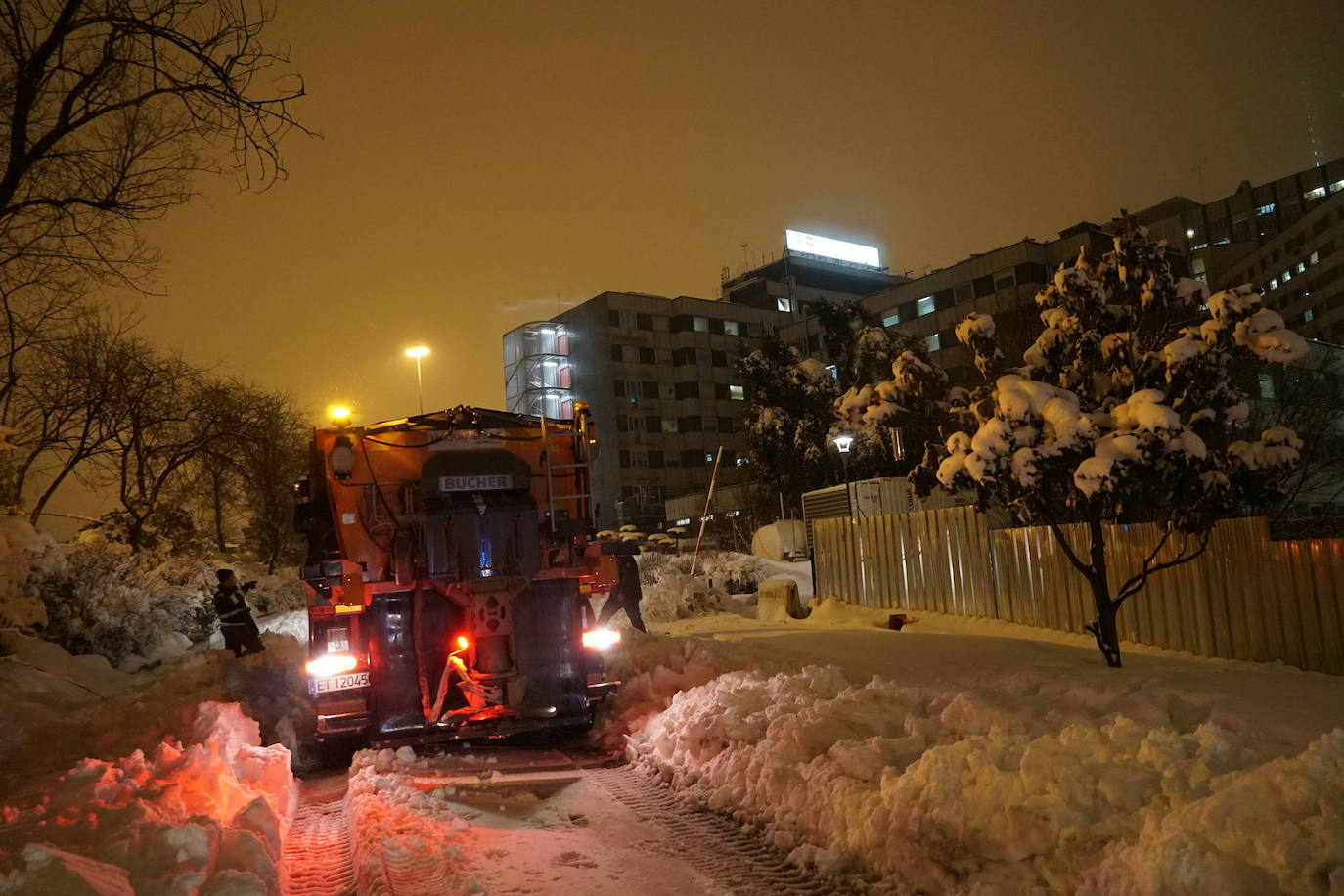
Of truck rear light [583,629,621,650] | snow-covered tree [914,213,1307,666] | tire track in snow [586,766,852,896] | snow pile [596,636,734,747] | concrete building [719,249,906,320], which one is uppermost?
concrete building [719,249,906,320]

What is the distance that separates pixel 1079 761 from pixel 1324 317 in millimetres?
79592

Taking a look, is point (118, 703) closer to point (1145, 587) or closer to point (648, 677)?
point (648, 677)

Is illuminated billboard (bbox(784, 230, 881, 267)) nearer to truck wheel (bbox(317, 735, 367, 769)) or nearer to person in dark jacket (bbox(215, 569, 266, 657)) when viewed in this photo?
person in dark jacket (bbox(215, 569, 266, 657))

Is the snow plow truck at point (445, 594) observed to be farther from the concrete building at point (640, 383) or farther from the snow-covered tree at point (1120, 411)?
the concrete building at point (640, 383)

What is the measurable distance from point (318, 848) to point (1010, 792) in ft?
13.8

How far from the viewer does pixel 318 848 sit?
6191 mm

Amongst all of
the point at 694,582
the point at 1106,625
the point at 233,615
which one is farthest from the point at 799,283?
the point at 1106,625

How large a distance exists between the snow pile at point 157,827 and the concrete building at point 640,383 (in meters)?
55.3

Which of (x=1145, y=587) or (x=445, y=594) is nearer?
(x=445, y=594)

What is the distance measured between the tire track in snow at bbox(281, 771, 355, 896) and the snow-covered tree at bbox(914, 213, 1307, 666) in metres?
6.38

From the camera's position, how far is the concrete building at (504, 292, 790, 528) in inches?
2520

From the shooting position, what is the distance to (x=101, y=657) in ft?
55.3

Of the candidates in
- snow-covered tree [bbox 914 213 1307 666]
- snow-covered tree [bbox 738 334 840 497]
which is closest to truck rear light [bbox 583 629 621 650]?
snow-covered tree [bbox 914 213 1307 666]

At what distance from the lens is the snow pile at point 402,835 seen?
5207 mm
